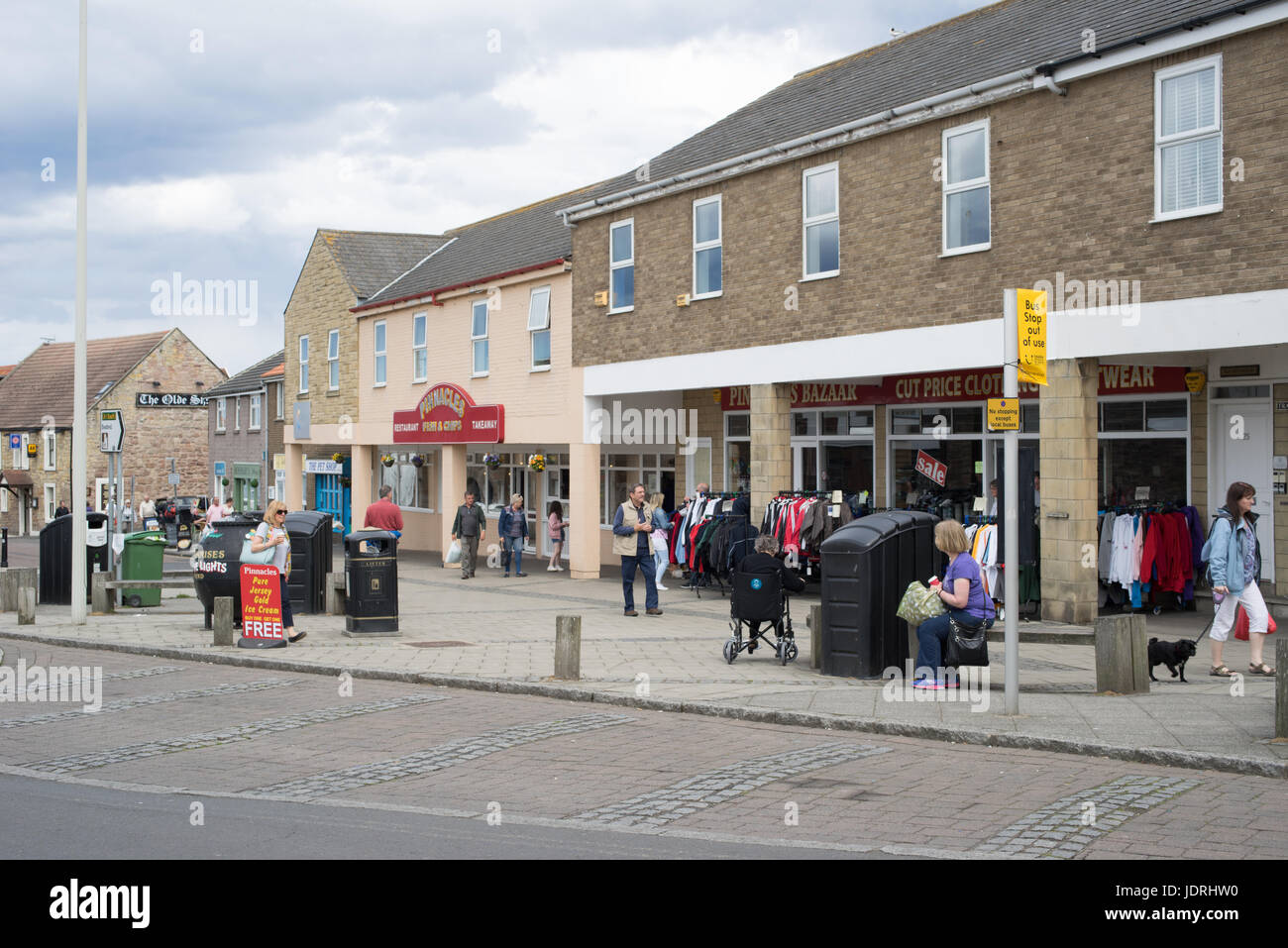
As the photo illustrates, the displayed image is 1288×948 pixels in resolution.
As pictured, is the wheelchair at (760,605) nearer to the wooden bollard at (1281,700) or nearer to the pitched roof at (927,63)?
the wooden bollard at (1281,700)

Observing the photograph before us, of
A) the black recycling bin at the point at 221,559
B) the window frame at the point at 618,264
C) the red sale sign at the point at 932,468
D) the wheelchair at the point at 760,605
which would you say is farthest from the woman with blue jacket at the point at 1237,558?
the window frame at the point at 618,264

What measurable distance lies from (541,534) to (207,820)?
79.5 feet

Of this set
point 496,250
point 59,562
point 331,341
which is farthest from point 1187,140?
point 331,341

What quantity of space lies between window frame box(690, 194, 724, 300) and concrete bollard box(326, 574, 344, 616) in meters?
7.78

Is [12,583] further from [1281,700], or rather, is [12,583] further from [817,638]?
[1281,700]

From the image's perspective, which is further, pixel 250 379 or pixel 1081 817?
pixel 250 379

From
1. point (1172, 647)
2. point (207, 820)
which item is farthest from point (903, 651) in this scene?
point (207, 820)

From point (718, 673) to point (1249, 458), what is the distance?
8135 millimetres

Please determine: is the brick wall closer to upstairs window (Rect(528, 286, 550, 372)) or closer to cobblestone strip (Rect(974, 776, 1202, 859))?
upstairs window (Rect(528, 286, 550, 372))

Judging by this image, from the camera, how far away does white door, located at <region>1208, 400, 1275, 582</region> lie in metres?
16.2

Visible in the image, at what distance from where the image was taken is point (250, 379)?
49312 mm

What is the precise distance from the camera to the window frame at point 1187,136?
1395 cm

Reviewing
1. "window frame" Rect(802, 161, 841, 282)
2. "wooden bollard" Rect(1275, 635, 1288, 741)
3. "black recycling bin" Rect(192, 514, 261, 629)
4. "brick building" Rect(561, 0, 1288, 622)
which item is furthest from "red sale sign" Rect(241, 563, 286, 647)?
"wooden bollard" Rect(1275, 635, 1288, 741)

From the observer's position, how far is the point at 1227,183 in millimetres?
13836
